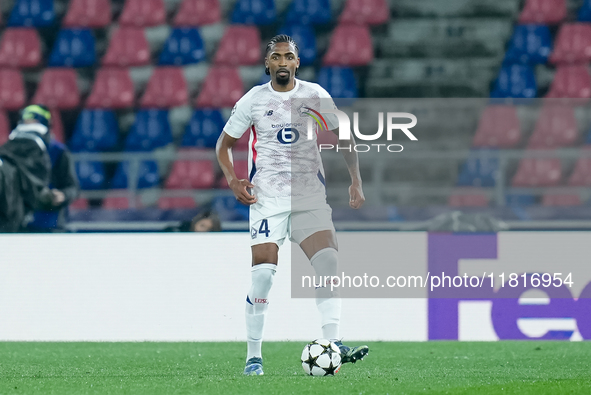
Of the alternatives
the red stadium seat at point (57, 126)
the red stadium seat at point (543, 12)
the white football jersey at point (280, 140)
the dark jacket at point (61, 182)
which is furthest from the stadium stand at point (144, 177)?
the red stadium seat at point (543, 12)

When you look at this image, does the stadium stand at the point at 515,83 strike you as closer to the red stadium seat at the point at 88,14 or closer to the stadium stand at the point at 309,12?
the stadium stand at the point at 309,12

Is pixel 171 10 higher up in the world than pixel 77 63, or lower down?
higher up

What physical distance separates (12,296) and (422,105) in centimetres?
303

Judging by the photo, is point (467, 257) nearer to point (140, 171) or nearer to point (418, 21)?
point (140, 171)

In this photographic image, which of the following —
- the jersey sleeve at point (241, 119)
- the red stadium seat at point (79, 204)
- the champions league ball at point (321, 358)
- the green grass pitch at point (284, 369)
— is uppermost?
the jersey sleeve at point (241, 119)

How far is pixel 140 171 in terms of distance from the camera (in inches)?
289

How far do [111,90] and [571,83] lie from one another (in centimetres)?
411

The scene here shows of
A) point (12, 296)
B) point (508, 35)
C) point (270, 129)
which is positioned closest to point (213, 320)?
point (12, 296)

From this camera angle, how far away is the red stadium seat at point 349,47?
870 centimetres

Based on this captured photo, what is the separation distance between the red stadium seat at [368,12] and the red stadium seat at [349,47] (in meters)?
0.07

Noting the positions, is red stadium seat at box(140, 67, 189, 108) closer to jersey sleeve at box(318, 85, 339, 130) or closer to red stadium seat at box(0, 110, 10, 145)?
red stadium seat at box(0, 110, 10, 145)

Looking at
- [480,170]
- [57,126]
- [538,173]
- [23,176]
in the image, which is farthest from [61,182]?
[538,173]

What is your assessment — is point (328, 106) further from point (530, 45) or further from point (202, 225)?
point (530, 45)

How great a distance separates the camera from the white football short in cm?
413
